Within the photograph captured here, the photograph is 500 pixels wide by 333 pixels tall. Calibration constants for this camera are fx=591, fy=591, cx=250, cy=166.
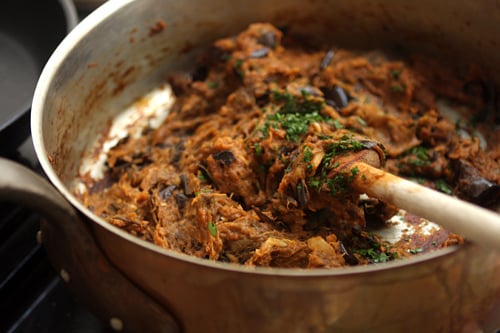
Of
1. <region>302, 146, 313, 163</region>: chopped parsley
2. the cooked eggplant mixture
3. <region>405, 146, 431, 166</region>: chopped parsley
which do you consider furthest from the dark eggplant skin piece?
<region>302, 146, 313, 163</region>: chopped parsley

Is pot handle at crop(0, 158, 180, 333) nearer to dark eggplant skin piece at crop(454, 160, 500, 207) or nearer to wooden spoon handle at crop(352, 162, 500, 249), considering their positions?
wooden spoon handle at crop(352, 162, 500, 249)

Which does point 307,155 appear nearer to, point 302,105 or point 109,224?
point 302,105

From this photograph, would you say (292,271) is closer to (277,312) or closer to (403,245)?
(277,312)

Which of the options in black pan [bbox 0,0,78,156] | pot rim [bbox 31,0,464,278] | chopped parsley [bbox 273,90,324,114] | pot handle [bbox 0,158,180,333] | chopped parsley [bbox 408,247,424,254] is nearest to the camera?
pot rim [bbox 31,0,464,278]

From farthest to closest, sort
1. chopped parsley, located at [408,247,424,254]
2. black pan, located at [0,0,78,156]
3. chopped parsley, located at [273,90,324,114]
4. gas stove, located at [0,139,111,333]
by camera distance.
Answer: black pan, located at [0,0,78,156], chopped parsley, located at [273,90,324,114], gas stove, located at [0,139,111,333], chopped parsley, located at [408,247,424,254]

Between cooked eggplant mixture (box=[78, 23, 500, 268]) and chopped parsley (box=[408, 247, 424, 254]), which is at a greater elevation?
cooked eggplant mixture (box=[78, 23, 500, 268])

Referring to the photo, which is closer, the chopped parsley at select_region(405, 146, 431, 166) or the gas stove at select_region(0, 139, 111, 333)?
the gas stove at select_region(0, 139, 111, 333)
